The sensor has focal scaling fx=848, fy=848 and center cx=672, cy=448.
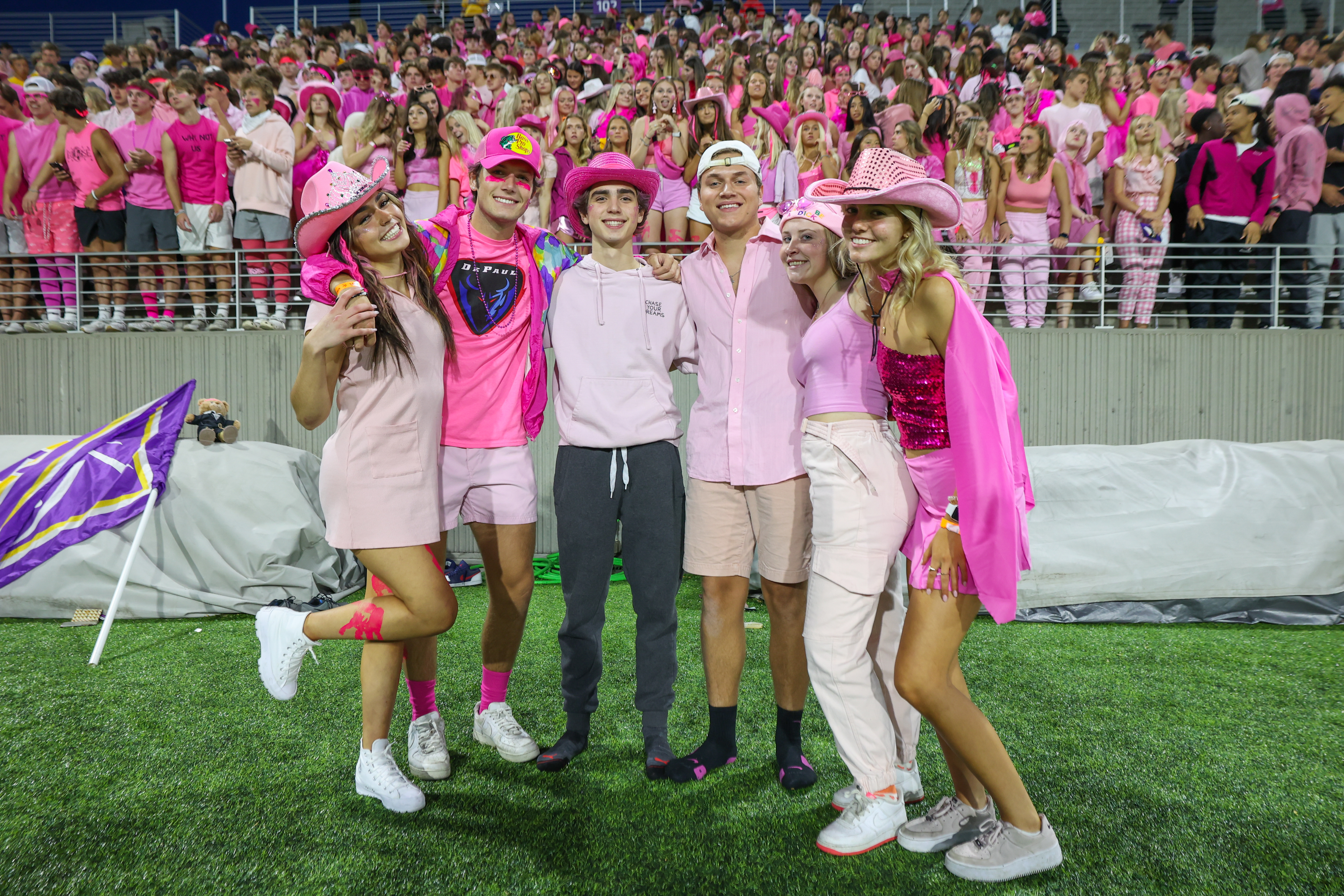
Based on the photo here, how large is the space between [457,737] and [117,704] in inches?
63.2

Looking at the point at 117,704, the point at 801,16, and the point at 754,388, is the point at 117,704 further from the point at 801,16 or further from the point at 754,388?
the point at 801,16

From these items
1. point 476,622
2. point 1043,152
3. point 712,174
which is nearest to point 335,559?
point 476,622

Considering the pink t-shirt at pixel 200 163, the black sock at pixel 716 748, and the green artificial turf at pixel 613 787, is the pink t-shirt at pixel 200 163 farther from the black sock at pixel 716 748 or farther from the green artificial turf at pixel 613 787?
the black sock at pixel 716 748

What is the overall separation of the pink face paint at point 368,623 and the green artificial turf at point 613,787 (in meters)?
0.58

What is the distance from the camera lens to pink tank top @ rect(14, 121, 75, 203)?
7508 millimetres

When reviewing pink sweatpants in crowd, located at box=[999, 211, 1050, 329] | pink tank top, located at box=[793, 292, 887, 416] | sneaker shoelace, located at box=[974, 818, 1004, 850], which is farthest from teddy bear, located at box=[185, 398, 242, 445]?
pink sweatpants in crowd, located at box=[999, 211, 1050, 329]

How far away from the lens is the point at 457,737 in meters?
3.42

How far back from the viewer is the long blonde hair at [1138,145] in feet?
23.9

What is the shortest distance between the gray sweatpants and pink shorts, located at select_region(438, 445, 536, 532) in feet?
0.47

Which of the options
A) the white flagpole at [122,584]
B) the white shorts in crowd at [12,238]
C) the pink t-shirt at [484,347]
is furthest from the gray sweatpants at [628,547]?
the white shorts in crowd at [12,238]

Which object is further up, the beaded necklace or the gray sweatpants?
the beaded necklace

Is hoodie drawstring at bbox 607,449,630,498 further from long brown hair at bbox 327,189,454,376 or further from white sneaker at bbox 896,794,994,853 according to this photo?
white sneaker at bbox 896,794,994,853

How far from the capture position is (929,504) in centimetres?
242

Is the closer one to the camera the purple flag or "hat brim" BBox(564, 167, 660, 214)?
"hat brim" BBox(564, 167, 660, 214)
